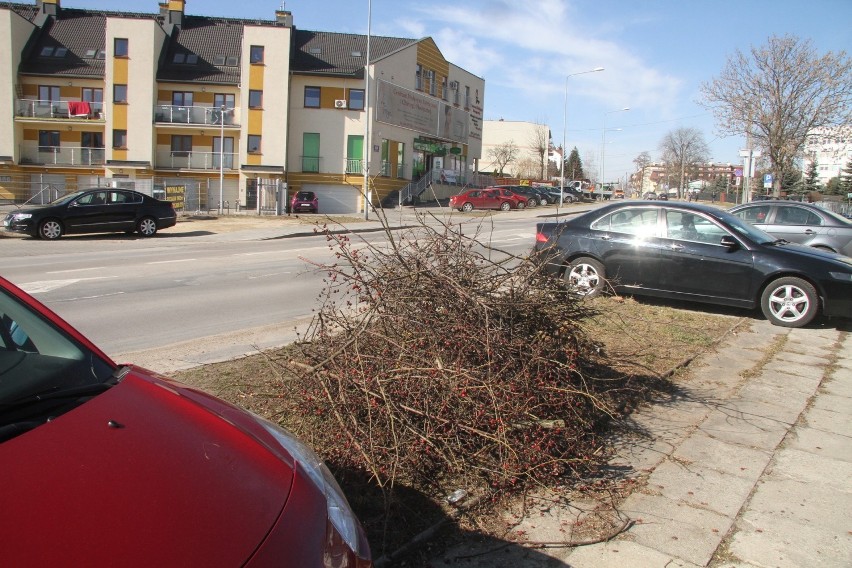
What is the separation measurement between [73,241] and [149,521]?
22052mm

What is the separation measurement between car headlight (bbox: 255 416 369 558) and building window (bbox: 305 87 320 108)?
4684 cm

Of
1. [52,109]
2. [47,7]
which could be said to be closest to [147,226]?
[52,109]

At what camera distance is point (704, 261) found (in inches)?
360

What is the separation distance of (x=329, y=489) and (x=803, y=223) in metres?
14.8

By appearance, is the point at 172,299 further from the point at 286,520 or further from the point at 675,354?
the point at 286,520

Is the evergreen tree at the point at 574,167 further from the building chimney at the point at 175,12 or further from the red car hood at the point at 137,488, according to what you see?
the red car hood at the point at 137,488

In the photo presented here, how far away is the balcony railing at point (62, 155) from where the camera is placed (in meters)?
46.0

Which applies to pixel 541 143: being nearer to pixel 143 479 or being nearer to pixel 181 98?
pixel 181 98

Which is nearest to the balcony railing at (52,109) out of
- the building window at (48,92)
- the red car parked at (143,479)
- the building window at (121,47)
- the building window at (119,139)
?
the building window at (48,92)

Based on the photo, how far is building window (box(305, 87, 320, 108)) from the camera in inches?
1859

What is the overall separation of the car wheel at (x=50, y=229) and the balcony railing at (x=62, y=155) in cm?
2726

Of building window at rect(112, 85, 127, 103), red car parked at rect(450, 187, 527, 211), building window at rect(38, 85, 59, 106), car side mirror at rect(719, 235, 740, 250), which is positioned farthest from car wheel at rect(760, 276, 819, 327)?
building window at rect(38, 85, 59, 106)

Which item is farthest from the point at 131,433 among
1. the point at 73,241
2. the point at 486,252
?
the point at 73,241

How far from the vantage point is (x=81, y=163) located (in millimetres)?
46156
